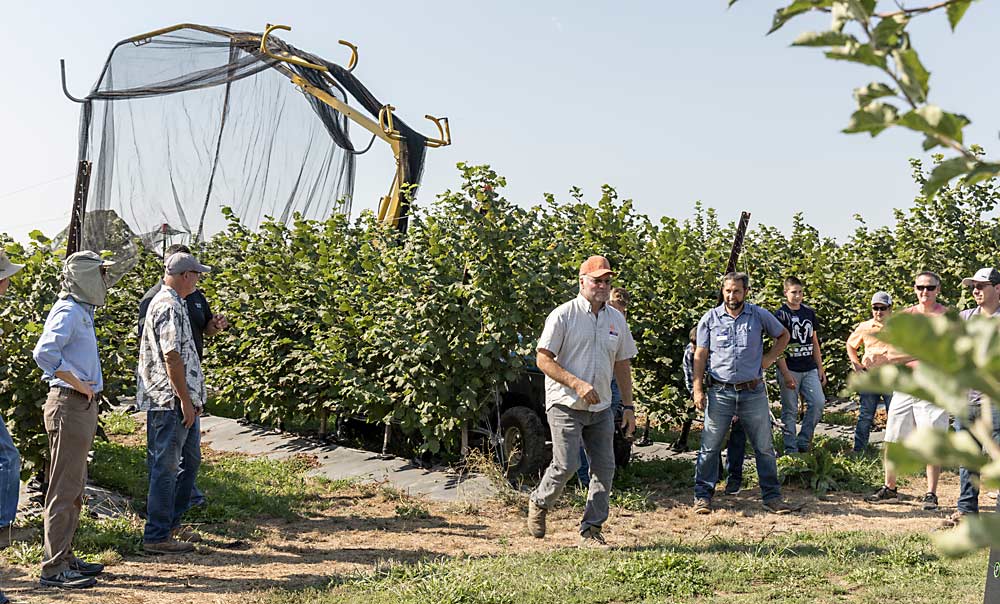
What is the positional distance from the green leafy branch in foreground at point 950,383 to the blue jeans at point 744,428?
20.7 ft

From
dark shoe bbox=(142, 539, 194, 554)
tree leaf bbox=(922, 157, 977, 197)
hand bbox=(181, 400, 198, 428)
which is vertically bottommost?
dark shoe bbox=(142, 539, 194, 554)

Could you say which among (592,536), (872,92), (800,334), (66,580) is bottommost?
(66,580)

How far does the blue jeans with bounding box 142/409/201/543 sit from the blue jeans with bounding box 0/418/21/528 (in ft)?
2.34

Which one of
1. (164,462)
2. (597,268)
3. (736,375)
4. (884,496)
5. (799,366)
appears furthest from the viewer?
(799,366)

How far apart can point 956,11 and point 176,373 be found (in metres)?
5.15

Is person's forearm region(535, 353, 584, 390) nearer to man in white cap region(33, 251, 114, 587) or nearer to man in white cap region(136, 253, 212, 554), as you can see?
man in white cap region(136, 253, 212, 554)

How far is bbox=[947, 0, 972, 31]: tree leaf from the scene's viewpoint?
2.87 feet

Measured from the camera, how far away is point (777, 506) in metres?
6.96

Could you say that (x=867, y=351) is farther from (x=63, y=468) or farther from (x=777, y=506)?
(x=63, y=468)

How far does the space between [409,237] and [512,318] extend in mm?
1641

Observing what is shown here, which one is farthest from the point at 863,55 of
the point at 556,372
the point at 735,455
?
the point at 735,455

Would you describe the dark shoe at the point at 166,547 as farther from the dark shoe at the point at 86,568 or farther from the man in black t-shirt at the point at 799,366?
the man in black t-shirt at the point at 799,366

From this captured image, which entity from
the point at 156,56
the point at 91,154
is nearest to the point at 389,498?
the point at 91,154

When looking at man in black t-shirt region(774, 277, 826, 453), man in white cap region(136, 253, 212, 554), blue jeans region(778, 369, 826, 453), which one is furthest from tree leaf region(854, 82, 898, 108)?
blue jeans region(778, 369, 826, 453)
